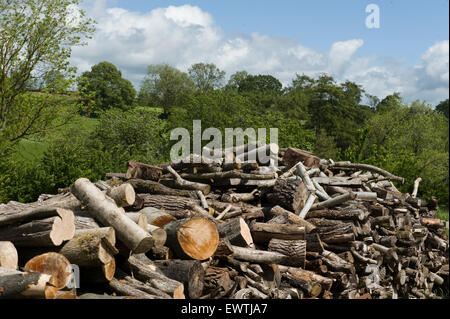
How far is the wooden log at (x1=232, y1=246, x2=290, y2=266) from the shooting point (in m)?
6.28

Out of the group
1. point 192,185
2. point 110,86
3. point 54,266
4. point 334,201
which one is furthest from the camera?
point 110,86

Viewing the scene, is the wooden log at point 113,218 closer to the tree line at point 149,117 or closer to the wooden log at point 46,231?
the wooden log at point 46,231

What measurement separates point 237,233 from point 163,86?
52946mm

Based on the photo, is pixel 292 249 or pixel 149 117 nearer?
pixel 292 249

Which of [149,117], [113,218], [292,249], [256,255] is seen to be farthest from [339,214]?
[149,117]

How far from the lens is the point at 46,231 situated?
15.9 feet

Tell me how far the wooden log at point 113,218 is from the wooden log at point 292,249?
7.66ft

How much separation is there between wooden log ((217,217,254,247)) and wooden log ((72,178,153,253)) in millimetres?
1587

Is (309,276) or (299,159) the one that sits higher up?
(299,159)

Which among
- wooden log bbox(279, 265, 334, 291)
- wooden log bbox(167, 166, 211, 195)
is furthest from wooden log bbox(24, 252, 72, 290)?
wooden log bbox(167, 166, 211, 195)

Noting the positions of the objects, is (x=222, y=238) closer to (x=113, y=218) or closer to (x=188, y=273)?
(x=188, y=273)

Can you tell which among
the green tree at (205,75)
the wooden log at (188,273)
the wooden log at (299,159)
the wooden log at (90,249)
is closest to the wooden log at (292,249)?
the wooden log at (188,273)

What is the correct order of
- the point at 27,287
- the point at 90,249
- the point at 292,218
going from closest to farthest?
1. the point at 27,287
2. the point at 90,249
3. the point at 292,218
